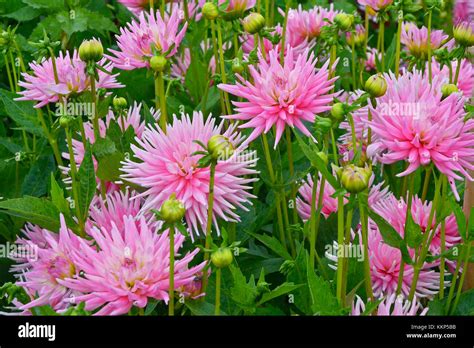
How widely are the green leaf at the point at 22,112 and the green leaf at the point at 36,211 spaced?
0.26 metres

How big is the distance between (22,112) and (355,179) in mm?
756

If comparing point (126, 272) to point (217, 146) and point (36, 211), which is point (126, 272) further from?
point (36, 211)

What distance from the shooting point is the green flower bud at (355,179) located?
2.94 feet

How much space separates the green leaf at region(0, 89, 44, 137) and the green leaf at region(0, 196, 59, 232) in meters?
0.26

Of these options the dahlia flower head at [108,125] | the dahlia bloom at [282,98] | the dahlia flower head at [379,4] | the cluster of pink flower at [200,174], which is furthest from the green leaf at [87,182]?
the dahlia flower head at [379,4]

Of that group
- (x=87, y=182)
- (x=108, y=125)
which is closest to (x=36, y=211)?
(x=87, y=182)

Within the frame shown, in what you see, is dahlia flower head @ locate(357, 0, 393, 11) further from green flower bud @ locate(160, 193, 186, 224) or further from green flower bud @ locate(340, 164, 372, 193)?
green flower bud @ locate(160, 193, 186, 224)

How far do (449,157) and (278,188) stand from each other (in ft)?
0.98

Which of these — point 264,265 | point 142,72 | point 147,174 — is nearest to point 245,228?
point 264,265

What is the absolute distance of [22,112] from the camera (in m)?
1.43

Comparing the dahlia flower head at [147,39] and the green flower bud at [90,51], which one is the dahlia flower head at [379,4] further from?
the green flower bud at [90,51]

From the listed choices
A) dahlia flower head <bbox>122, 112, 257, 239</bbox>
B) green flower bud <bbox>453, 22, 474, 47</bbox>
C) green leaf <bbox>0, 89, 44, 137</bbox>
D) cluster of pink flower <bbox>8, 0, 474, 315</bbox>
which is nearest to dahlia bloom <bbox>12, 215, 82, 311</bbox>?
cluster of pink flower <bbox>8, 0, 474, 315</bbox>

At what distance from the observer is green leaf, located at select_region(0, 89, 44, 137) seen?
1.41 meters
